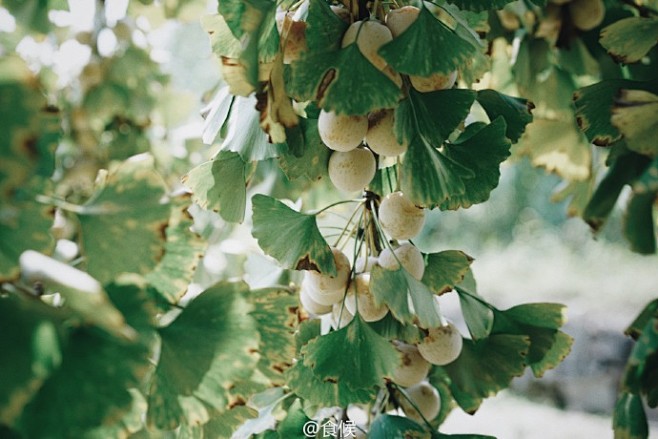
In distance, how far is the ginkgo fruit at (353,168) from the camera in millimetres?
467

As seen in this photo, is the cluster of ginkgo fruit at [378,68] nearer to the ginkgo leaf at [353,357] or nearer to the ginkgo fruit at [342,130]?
the ginkgo fruit at [342,130]

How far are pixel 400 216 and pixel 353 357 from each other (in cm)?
11

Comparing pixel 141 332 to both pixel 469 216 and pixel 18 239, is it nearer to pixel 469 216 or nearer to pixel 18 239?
pixel 18 239

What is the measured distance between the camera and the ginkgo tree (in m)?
0.26

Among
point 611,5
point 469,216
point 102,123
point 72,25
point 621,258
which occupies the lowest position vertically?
point 469,216

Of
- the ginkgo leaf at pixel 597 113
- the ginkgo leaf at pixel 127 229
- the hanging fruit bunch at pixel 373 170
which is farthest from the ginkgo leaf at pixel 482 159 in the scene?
the ginkgo leaf at pixel 127 229

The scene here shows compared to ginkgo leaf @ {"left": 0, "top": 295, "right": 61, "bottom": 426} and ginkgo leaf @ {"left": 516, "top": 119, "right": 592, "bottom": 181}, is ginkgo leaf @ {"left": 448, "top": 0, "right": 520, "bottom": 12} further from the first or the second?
ginkgo leaf @ {"left": 516, "top": 119, "right": 592, "bottom": 181}

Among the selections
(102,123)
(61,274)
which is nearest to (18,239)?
(61,274)

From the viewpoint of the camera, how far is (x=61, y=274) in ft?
0.84

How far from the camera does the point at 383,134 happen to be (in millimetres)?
438

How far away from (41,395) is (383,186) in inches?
13.7

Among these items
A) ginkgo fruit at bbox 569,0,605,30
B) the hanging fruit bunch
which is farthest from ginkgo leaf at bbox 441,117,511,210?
ginkgo fruit at bbox 569,0,605,30

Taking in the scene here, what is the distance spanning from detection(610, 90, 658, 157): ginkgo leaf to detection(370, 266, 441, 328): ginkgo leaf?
7.0 inches

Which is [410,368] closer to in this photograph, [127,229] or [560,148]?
[127,229]
